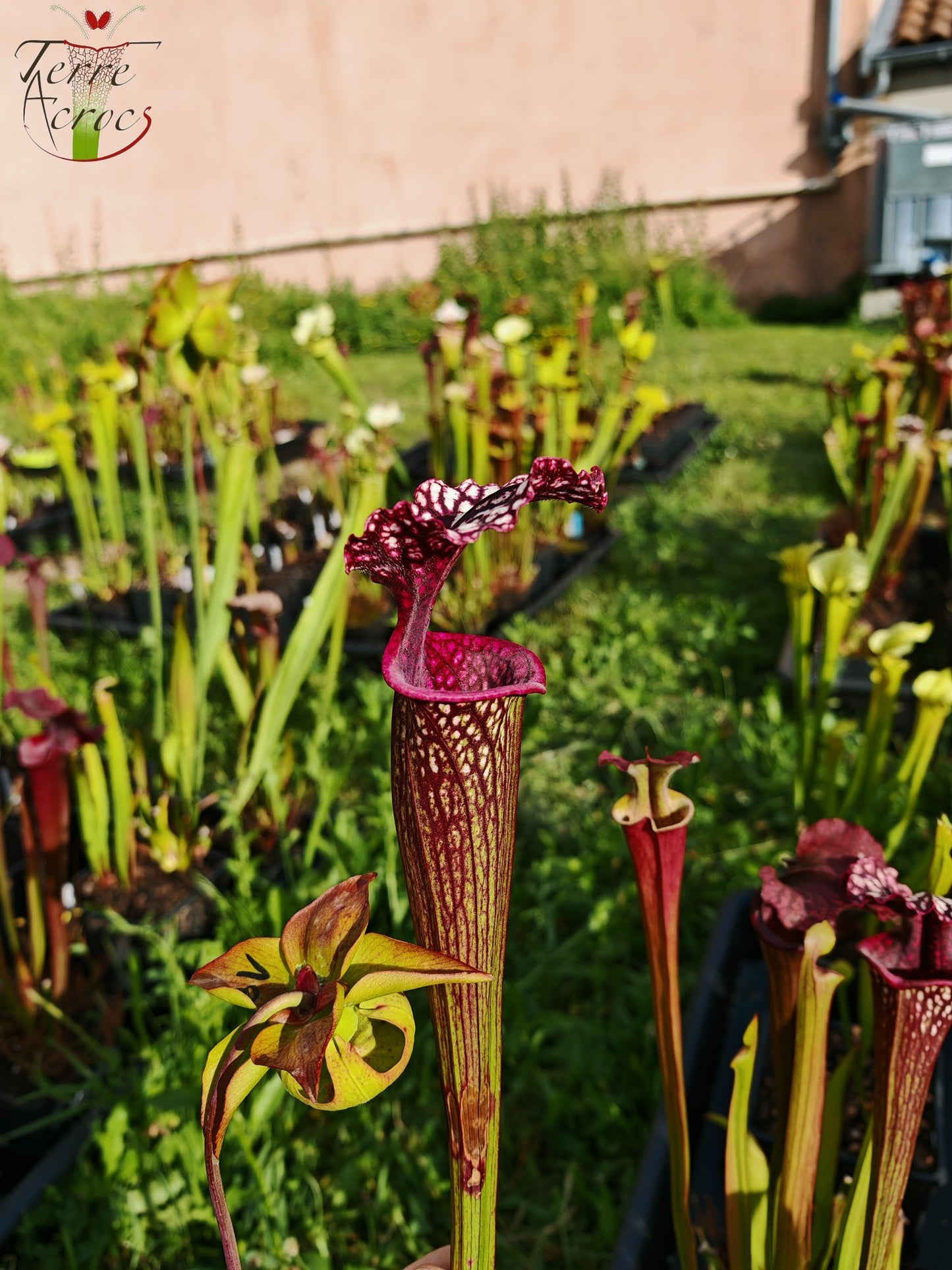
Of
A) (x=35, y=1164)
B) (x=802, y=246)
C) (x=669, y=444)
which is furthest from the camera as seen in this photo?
(x=802, y=246)

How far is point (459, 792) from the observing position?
0.58 meters

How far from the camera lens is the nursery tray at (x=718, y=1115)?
1.11 m

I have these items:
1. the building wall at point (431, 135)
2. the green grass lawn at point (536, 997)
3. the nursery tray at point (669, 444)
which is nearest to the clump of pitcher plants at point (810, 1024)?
the green grass lawn at point (536, 997)

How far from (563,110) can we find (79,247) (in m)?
5.42

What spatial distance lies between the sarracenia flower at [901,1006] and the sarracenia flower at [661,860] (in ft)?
0.45

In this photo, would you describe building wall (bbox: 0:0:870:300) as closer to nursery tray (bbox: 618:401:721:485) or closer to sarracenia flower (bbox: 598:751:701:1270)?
nursery tray (bbox: 618:401:721:485)

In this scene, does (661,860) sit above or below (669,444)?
above

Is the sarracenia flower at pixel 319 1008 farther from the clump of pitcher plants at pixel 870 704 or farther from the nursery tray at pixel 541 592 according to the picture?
the nursery tray at pixel 541 592

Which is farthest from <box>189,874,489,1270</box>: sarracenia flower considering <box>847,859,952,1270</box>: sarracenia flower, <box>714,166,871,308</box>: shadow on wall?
<box>714,166,871,308</box>: shadow on wall

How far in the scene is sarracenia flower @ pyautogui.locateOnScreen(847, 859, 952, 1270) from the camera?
2.23ft

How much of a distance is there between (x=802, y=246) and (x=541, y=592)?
7.74 metres

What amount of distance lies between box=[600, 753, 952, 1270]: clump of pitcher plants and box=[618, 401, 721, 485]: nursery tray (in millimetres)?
3502

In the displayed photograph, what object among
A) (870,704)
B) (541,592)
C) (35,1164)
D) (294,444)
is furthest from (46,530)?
(870,704)

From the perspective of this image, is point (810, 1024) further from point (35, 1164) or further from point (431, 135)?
point (431, 135)
